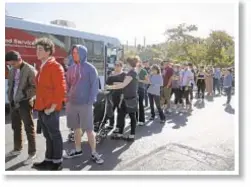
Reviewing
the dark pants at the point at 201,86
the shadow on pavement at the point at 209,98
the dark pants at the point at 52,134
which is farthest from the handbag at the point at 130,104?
the shadow on pavement at the point at 209,98

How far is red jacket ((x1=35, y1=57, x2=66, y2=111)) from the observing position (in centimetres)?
297

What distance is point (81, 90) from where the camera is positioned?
3.25 metres

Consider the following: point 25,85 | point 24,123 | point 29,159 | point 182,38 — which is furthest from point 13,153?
point 182,38

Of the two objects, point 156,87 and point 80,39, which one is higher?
point 80,39

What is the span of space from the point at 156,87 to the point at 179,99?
0.62m

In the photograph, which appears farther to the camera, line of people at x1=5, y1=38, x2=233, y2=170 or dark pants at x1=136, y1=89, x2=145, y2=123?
dark pants at x1=136, y1=89, x2=145, y2=123

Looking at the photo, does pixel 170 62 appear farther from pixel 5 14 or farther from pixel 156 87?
pixel 5 14

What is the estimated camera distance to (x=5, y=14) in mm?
3316

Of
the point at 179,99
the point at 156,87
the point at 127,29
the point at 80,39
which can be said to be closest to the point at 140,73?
the point at 156,87

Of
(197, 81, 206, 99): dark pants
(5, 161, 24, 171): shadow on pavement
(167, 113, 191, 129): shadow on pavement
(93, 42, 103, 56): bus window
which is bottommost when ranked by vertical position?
(5, 161, 24, 171): shadow on pavement

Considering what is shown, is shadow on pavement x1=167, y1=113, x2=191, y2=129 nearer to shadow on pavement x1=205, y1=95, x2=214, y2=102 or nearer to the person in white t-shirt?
the person in white t-shirt

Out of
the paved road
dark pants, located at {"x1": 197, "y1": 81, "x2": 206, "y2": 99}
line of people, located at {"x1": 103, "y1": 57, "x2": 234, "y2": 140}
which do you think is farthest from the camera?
dark pants, located at {"x1": 197, "y1": 81, "x2": 206, "y2": 99}

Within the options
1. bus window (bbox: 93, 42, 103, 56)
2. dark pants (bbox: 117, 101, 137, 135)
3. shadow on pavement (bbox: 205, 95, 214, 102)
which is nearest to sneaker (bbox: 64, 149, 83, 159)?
dark pants (bbox: 117, 101, 137, 135)
